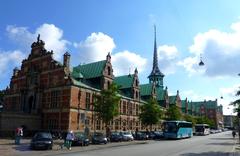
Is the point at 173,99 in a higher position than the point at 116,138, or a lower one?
higher

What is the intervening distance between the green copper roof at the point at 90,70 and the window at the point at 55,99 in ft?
20.5

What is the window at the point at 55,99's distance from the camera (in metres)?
55.6

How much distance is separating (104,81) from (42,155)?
37.6 meters

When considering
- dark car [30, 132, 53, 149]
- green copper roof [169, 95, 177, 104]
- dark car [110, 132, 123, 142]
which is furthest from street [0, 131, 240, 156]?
green copper roof [169, 95, 177, 104]

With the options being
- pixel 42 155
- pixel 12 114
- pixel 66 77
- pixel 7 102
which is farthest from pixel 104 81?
pixel 42 155

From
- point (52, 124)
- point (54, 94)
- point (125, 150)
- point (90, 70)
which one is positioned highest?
point (90, 70)

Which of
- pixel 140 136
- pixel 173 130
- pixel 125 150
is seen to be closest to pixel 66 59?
pixel 140 136

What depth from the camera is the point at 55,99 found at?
56.3 metres

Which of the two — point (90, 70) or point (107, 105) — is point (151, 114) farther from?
point (107, 105)

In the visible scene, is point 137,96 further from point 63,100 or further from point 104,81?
point 63,100

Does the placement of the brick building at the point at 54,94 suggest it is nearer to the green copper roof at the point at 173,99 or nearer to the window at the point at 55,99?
the window at the point at 55,99

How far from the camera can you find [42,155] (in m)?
25.5

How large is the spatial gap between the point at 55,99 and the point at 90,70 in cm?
1237

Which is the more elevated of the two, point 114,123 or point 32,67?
point 32,67
